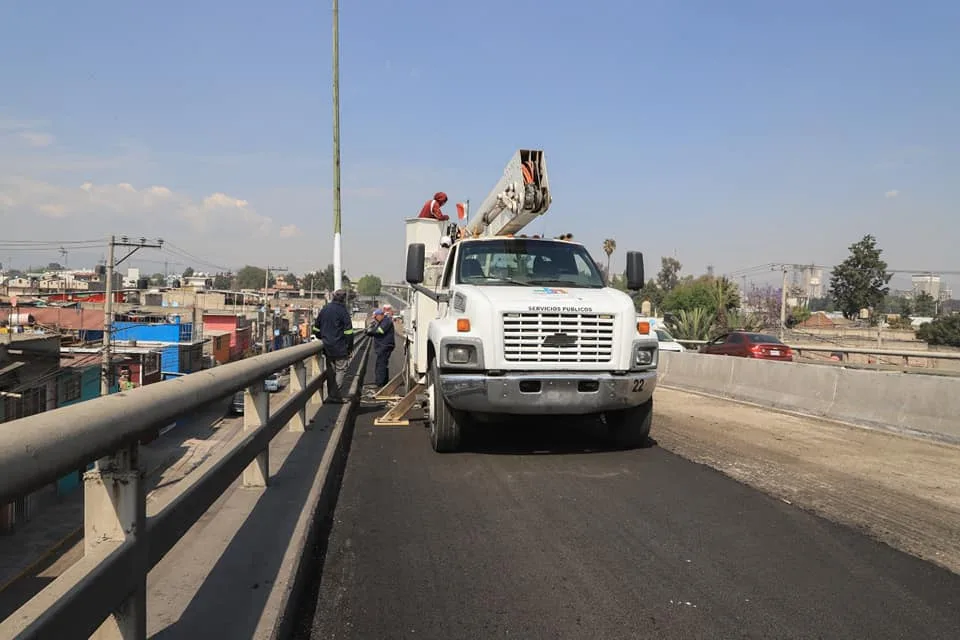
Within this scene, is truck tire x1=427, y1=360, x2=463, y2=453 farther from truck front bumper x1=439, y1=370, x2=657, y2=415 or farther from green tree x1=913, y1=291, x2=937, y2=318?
green tree x1=913, y1=291, x2=937, y2=318

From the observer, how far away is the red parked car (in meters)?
19.5

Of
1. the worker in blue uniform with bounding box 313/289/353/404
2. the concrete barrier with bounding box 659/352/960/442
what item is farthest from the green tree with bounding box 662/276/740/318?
the worker in blue uniform with bounding box 313/289/353/404

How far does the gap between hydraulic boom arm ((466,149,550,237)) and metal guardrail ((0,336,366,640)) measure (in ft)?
20.1

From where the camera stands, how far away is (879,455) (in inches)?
297

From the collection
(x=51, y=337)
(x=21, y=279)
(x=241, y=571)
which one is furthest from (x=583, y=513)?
(x=21, y=279)

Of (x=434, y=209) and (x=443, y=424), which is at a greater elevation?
(x=434, y=209)

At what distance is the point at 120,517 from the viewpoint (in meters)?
2.24

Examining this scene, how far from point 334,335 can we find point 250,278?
173695 mm

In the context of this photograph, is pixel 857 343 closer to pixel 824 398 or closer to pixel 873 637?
pixel 824 398

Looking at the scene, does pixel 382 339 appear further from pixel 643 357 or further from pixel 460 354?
pixel 643 357

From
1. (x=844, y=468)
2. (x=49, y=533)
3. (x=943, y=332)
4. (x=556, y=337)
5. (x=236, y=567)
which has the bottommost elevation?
(x=49, y=533)

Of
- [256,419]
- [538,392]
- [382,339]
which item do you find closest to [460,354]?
[538,392]

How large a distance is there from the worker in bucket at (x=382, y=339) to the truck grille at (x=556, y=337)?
707 centimetres

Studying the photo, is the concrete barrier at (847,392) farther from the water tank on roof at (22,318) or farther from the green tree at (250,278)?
the green tree at (250,278)
